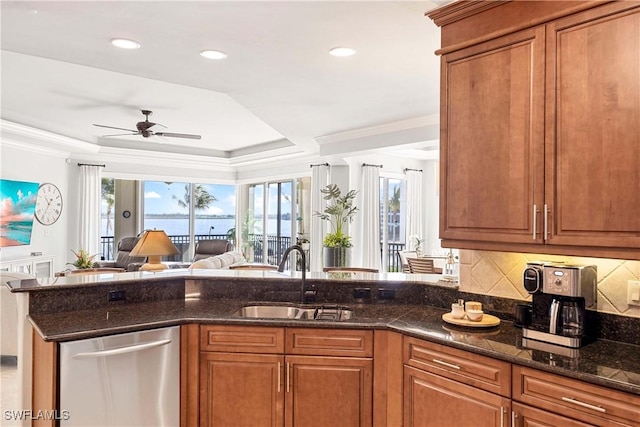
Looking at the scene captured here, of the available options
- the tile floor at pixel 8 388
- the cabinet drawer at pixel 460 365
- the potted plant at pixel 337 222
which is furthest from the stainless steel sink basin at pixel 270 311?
the potted plant at pixel 337 222

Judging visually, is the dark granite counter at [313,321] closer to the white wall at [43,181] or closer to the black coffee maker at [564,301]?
the black coffee maker at [564,301]

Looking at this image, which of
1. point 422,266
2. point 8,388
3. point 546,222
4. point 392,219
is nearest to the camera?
point 546,222

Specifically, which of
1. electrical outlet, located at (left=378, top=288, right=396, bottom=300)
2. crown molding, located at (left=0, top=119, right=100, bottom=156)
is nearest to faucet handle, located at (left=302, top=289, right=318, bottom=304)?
electrical outlet, located at (left=378, top=288, right=396, bottom=300)

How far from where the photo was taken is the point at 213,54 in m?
3.25

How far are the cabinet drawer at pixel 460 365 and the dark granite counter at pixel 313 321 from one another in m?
0.04

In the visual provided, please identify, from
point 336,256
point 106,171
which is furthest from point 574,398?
point 106,171


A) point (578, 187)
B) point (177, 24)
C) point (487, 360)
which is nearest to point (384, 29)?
point (177, 24)

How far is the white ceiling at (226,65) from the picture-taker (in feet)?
8.56

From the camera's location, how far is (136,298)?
2.94 metres

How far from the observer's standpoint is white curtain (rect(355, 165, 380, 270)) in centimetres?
754

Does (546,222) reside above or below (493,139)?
below

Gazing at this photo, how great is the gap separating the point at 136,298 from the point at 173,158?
22.1ft

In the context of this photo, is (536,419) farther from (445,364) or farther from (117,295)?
(117,295)

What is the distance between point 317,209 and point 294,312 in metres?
5.08
